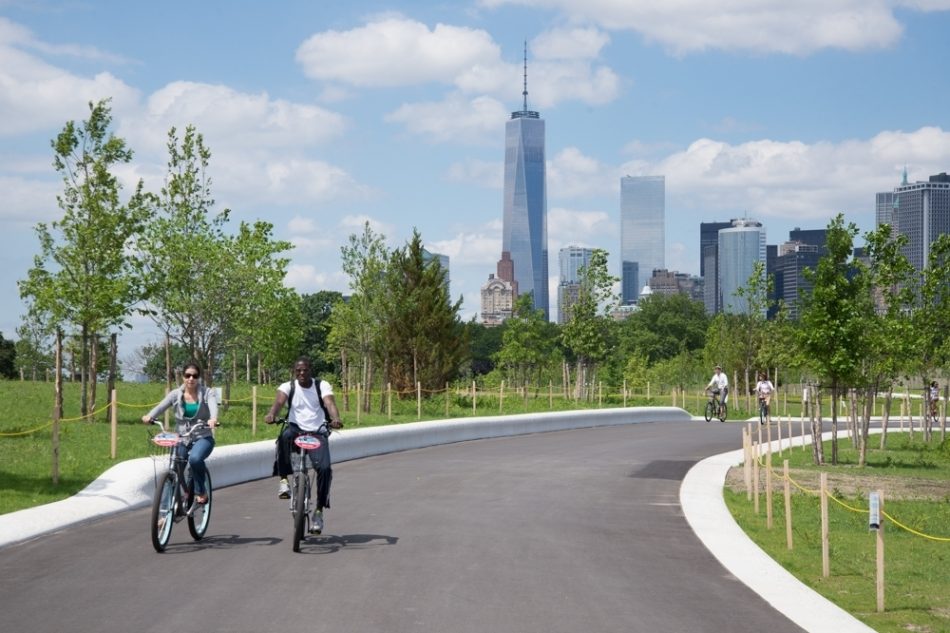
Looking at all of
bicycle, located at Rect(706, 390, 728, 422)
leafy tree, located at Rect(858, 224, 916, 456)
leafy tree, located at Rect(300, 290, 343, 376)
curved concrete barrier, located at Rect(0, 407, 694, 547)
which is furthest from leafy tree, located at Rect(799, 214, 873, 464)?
leafy tree, located at Rect(300, 290, 343, 376)

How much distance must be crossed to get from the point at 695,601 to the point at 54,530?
751 centimetres

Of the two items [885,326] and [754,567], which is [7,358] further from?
[754,567]

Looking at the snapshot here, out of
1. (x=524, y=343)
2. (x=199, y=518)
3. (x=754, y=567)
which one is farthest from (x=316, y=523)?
(x=524, y=343)

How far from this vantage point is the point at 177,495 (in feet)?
38.7

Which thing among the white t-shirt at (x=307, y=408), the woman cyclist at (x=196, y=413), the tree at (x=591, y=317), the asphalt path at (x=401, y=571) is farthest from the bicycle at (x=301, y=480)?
the tree at (x=591, y=317)

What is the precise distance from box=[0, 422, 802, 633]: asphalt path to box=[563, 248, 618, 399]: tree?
139 feet

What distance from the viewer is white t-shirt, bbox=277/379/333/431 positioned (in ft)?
39.3

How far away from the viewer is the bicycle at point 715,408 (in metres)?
44.9

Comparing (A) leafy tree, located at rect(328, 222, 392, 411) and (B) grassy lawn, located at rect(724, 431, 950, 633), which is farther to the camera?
(A) leafy tree, located at rect(328, 222, 392, 411)

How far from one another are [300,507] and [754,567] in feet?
15.2

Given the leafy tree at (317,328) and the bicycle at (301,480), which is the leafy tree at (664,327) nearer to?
the leafy tree at (317,328)

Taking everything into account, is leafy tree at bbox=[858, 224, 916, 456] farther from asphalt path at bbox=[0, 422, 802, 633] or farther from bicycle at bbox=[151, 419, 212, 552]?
bicycle at bbox=[151, 419, 212, 552]

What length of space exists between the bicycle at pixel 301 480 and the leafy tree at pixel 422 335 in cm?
3658

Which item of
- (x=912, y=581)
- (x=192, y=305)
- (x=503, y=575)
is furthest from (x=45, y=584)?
(x=192, y=305)
